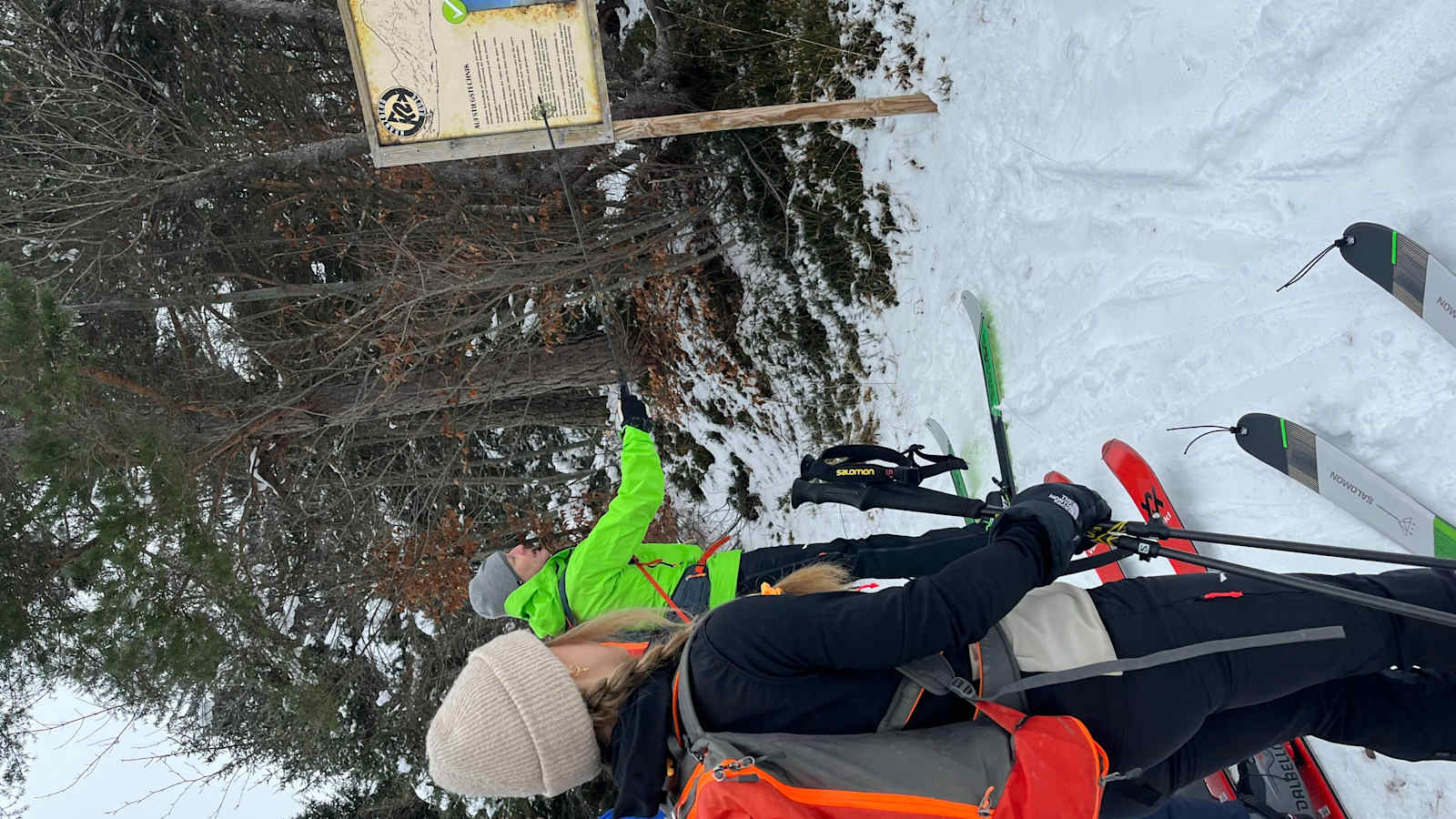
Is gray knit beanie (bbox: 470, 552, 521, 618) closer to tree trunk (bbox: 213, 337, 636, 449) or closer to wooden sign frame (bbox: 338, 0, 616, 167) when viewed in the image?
wooden sign frame (bbox: 338, 0, 616, 167)

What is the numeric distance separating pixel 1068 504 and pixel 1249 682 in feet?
1.66

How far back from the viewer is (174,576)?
3842 millimetres

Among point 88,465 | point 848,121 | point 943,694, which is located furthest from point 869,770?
point 848,121

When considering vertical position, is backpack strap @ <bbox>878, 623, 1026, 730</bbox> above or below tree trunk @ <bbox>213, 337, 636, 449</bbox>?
above

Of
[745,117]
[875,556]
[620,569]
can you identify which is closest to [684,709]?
[620,569]

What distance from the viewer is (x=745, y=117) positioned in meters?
3.65

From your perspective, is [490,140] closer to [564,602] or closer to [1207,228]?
[564,602]

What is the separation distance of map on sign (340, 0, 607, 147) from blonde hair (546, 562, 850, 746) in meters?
2.07

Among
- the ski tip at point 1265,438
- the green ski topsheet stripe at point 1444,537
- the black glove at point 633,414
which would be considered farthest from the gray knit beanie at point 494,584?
the green ski topsheet stripe at point 1444,537

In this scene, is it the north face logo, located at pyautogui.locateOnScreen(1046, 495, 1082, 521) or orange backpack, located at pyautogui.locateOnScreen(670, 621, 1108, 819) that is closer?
orange backpack, located at pyautogui.locateOnScreen(670, 621, 1108, 819)

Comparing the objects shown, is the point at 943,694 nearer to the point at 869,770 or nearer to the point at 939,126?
the point at 869,770

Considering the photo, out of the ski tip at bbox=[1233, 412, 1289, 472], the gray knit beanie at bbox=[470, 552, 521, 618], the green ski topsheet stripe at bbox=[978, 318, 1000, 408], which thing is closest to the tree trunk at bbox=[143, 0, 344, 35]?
the gray knit beanie at bbox=[470, 552, 521, 618]

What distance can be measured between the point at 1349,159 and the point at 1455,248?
1.41 feet

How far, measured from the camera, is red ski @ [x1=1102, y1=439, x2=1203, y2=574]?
3.12 m
